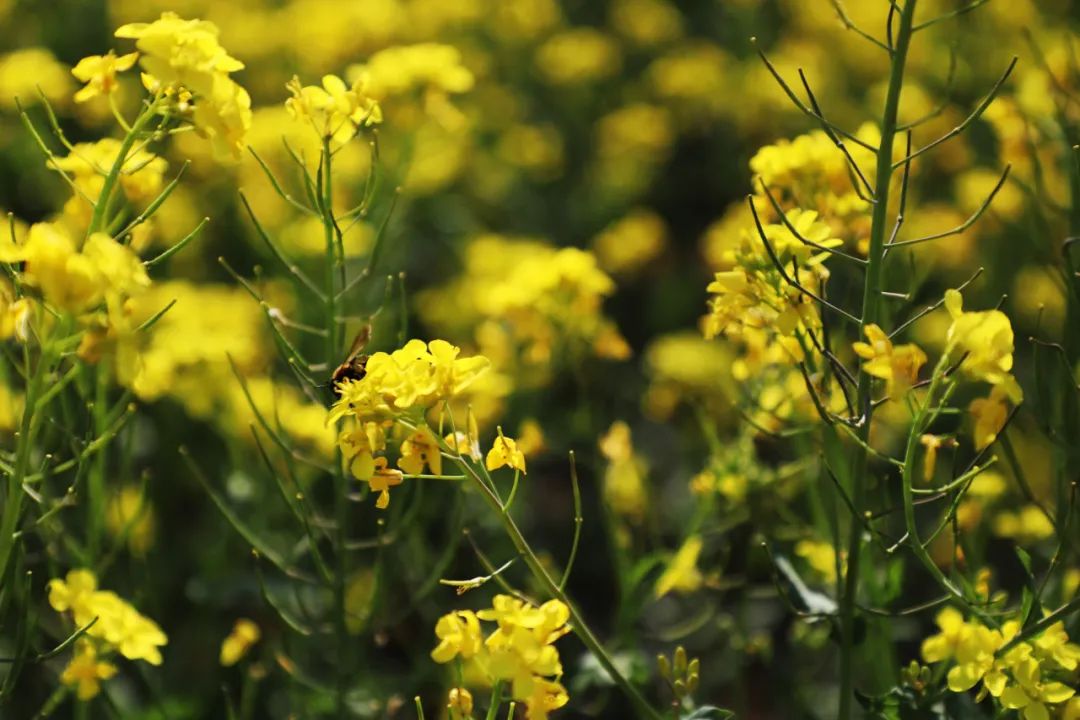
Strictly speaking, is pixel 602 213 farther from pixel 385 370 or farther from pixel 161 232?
pixel 385 370

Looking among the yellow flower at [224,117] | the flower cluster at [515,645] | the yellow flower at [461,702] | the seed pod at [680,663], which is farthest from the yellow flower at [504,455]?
the yellow flower at [224,117]

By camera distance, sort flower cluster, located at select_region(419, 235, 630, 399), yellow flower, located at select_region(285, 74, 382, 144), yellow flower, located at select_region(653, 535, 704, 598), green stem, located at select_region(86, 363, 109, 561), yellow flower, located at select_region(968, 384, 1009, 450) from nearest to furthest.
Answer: yellow flower, located at select_region(968, 384, 1009, 450) → yellow flower, located at select_region(285, 74, 382, 144) → green stem, located at select_region(86, 363, 109, 561) → yellow flower, located at select_region(653, 535, 704, 598) → flower cluster, located at select_region(419, 235, 630, 399)

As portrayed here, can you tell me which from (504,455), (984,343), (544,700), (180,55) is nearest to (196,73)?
(180,55)

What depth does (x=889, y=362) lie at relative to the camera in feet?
4.71

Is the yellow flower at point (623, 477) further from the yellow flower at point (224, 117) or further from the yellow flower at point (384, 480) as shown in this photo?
the yellow flower at point (224, 117)

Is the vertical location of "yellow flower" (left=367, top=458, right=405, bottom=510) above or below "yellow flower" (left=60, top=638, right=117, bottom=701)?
above

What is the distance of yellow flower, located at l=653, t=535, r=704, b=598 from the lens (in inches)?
81.8

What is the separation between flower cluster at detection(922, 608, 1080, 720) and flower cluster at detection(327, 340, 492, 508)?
2.27 feet

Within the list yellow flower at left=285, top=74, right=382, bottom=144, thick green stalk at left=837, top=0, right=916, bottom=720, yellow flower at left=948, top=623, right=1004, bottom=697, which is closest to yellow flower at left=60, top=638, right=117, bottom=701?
yellow flower at left=285, top=74, right=382, bottom=144

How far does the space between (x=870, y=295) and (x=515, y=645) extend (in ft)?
1.96

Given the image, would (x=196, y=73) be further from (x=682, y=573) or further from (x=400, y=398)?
(x=682, y=573)

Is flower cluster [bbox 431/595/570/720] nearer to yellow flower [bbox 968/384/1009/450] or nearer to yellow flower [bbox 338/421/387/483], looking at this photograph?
yellow flower [bbox 338/421/387/483]

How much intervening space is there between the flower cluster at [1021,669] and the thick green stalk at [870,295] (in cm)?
15

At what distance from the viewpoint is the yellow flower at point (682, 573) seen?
2.08 metres
